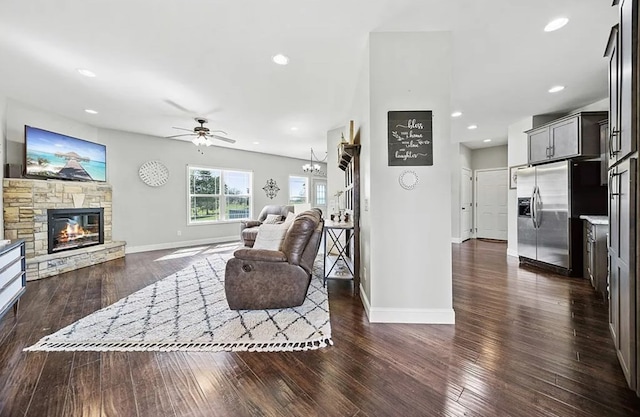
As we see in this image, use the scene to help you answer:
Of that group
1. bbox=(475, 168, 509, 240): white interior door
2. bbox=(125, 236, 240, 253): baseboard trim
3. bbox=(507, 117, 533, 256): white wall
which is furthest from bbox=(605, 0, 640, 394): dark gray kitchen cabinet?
bbox=(125, 236, 240, 253): baseboard trim

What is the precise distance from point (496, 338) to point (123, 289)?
13.8 feet

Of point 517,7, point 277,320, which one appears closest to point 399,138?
point 517,7

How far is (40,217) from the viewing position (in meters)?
3.97

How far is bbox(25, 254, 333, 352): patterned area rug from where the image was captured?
1.98 meters

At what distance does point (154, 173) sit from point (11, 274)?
407cm

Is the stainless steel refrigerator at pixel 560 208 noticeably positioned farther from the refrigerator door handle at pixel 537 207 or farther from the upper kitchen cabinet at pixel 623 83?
the upper kitchen cabinet at pixel 623 83

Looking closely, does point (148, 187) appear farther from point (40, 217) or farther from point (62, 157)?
point (40, 217)

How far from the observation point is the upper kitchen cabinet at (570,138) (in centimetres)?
356

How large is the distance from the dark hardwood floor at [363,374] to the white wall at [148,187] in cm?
340

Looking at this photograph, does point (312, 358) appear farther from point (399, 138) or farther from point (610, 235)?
point (610, 235)

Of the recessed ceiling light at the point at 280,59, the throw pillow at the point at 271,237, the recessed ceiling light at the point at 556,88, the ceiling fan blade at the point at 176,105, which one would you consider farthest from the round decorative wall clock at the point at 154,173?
the recessed ceiling light at the point at 556,88

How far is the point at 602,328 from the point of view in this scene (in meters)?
2.20

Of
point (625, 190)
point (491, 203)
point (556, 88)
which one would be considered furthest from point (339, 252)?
point (491, 203)

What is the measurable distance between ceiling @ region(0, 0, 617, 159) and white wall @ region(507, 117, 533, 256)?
1.41 ft
